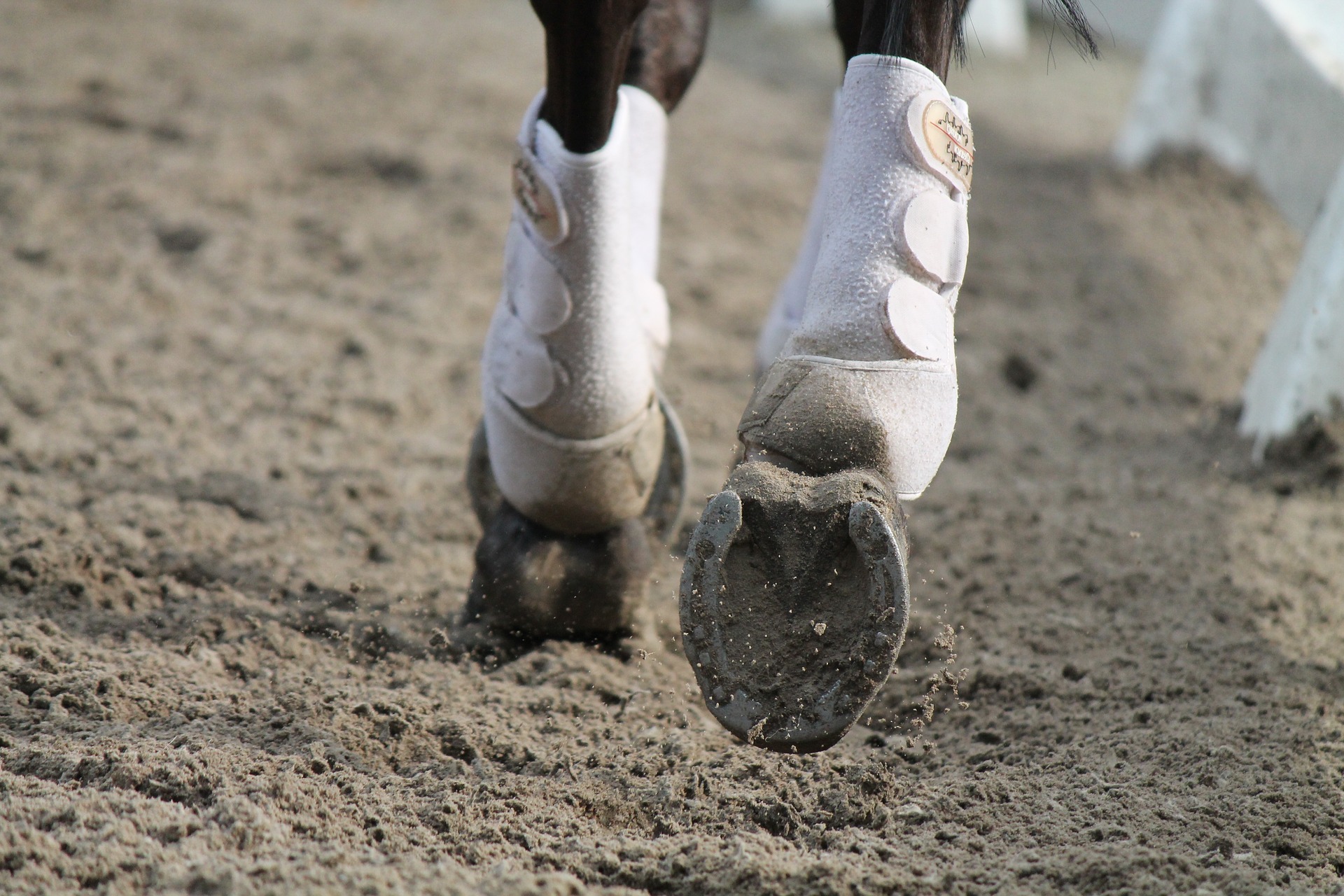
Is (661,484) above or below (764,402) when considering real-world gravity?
below

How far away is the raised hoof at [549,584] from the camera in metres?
1.45

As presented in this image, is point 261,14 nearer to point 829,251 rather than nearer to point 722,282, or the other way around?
point 722,282

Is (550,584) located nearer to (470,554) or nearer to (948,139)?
(470,554)

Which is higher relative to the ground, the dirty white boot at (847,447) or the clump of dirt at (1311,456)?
the dirty white boot at (847,447)

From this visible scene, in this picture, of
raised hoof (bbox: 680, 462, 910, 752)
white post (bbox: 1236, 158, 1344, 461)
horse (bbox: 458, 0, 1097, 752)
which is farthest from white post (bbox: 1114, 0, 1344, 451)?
raised hoof (bbox: 680, 462, 910, 752)

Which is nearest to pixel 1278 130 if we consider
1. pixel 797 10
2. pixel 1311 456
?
pixel 1311 456

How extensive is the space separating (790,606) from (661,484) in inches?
21.5

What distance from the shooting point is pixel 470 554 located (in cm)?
→ 177

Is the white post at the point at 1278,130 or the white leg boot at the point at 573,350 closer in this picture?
the white leg boot at the point at 573,350

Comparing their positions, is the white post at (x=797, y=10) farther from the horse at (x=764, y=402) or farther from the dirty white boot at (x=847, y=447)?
the dirty white boot at (x=847, y=447)

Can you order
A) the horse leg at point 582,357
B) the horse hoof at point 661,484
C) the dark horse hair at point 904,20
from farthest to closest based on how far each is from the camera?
1. the horse hoof at point 661,484
2. the horse leg at point 582,357
3. the dark horse hair at point 904,20

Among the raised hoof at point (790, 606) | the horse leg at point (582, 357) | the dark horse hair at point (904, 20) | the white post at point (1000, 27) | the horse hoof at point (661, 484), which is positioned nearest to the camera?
the raised hoof at point (790, 606)

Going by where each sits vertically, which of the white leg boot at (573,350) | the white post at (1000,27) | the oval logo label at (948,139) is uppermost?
the oval logo label at (948,139)

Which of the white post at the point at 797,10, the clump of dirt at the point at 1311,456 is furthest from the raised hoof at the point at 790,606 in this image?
Result: the white post at the point at 797,10
